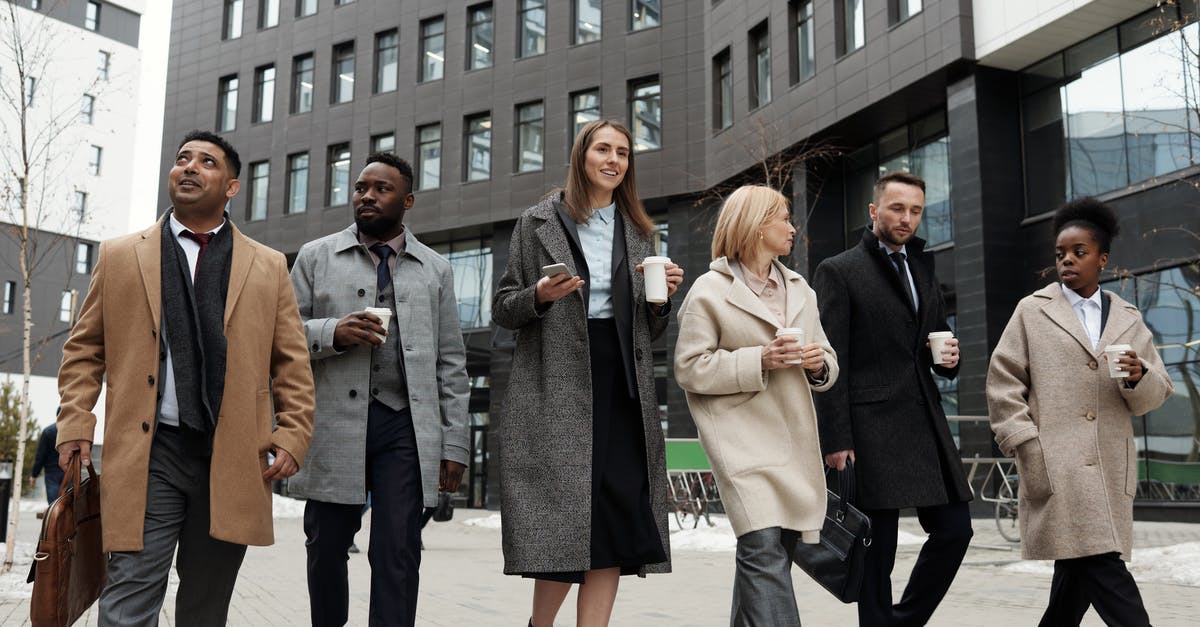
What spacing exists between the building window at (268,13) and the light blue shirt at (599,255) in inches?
1471

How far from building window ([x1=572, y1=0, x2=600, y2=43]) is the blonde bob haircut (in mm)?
27600

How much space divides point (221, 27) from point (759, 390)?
40191 millimetres

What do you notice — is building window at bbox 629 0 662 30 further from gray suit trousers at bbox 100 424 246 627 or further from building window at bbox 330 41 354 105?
gray suit trousers at bbox 100 424 246 627

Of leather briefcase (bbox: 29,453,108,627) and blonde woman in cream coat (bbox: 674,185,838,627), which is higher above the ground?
blonde woman in cream coat (bbox: 674,185,838,627)

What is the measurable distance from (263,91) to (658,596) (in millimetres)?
33874

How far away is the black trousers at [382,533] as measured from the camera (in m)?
4.48

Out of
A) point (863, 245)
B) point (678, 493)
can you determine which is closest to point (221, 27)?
point (678, 493)

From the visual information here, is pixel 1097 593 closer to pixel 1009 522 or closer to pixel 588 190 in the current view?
pixel 588 190

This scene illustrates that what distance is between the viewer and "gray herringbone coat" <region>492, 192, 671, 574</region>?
4.16 meters

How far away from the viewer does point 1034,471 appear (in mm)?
5078

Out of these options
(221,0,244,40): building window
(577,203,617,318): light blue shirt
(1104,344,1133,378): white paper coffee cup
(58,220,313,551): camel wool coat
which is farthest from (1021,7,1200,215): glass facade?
(221,0,244,40): building window

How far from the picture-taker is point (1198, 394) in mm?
17516

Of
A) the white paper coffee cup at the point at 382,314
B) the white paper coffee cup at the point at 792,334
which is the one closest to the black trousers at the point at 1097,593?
the white paper coffee cup at the point at 792,334

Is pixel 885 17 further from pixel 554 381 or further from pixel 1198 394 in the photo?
pixel 554 381
